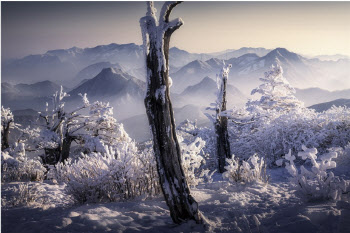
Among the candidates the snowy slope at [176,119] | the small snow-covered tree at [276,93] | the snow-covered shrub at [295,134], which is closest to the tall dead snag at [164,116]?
the snow-covered shrub at [295,134]

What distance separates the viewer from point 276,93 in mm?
16016

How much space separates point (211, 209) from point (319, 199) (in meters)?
1.63

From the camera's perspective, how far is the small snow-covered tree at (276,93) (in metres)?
15.2

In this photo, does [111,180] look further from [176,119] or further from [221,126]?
[176,119]

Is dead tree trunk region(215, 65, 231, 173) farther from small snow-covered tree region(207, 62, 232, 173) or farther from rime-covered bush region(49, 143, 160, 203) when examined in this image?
rime-covered bush region(49, 143, 160, 203)

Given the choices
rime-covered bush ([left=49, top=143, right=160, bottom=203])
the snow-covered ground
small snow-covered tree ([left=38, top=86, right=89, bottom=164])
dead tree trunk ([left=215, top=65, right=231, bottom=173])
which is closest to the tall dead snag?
the snow-covered ground

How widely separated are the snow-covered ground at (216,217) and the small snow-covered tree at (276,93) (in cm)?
1269

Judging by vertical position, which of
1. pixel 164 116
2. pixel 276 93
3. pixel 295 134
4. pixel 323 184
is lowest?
pixel 323 184

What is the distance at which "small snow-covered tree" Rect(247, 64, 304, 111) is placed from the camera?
15156 mm

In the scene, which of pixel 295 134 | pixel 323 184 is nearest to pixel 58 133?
pixel 323 184

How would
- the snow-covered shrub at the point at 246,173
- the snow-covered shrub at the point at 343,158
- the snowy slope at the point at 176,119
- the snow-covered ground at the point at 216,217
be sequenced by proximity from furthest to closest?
the snowy slope at the point at 176,119, the snow-covered shrub at the point at 343,158, the snow-covered shrub at the point at 246,173, the snow-covered ground at the point at 216,217

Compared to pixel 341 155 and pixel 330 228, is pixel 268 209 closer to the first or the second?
pixel 330 228

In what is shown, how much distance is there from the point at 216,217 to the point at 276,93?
15270mm

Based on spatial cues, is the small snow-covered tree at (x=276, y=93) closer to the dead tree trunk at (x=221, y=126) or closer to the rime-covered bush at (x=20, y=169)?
the dead tree trunk at (x=221, y=126)
